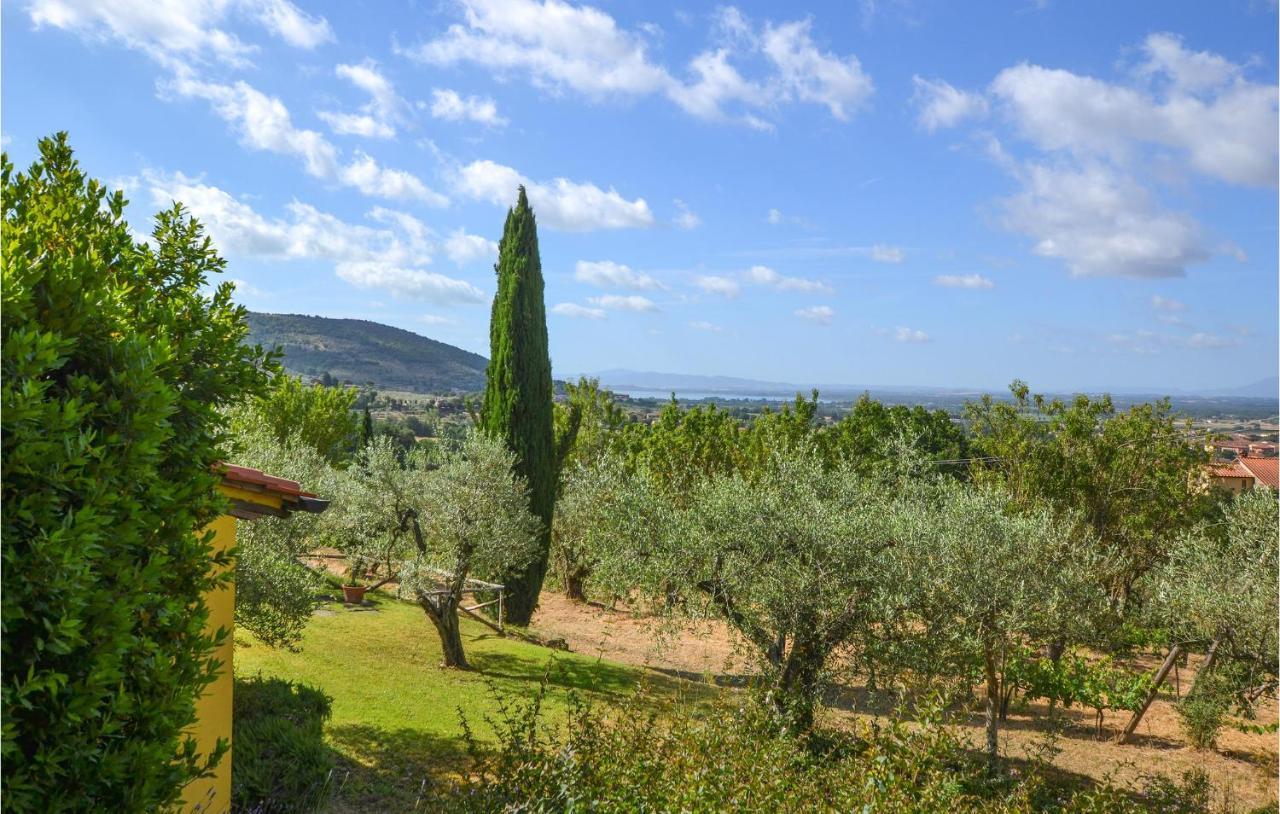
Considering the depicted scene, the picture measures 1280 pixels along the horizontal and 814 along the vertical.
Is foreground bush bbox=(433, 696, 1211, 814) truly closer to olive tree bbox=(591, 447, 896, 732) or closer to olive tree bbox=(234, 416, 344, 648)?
olive tree bbox=(591, 447, 896, 732)

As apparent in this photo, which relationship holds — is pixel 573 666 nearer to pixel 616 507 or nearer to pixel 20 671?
pixel 616 507

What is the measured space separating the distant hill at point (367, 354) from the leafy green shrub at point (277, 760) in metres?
93.5

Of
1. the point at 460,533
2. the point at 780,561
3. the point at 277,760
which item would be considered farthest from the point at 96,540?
the point at 460,533

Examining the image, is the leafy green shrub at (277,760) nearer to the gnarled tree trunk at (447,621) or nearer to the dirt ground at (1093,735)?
the dirt ground at (1093,735)

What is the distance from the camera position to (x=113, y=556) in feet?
14.0

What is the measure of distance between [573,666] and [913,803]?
37.9 feet

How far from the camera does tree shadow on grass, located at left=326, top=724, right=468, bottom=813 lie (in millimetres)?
9039

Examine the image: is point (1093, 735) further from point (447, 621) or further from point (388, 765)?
point (388, 765)

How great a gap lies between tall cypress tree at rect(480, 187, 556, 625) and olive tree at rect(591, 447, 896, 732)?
28.9ft

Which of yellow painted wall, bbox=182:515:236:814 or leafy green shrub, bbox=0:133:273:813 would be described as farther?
yellow painted wall, bbox=182:515:236:814

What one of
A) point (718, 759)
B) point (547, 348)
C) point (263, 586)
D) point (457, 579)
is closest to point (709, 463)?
point (547, 348)

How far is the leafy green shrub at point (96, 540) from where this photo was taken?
362cm

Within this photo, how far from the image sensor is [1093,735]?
16.0 metres

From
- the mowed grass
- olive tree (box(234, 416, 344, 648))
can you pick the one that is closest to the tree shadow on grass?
the mowed grass
